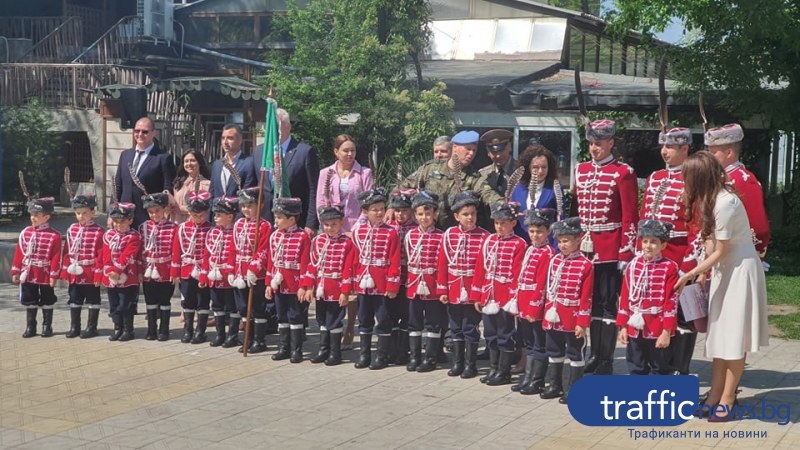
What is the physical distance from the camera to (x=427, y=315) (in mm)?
8789

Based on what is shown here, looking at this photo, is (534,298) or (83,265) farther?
(83,265)

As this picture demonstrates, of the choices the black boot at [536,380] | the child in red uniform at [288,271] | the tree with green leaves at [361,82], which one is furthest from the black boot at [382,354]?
the tree with green leaves at [361,82]

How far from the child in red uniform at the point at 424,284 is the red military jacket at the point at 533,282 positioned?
0.89 meters

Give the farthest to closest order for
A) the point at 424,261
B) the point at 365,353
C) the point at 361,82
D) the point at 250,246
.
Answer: the point at 361,82, the point at 250,246, the point at 365,353, the point at 424,261

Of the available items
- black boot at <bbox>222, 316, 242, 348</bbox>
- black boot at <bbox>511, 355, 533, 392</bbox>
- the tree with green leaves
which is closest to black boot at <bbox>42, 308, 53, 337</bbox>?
black boot at <bbox>222, 316, 242, 348</bbox>

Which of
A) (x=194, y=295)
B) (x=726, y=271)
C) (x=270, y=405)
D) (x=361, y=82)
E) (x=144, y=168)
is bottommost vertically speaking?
(x=270, y=405)

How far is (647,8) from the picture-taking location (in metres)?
14.2

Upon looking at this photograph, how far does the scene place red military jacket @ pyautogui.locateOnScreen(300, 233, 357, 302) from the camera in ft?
29.3

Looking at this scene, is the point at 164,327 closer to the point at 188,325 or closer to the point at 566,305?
the point at 188,325

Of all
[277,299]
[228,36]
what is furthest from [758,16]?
[228,36]

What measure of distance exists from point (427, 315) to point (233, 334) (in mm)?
2122

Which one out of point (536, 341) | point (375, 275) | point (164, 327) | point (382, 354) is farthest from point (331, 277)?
point (164, 327)

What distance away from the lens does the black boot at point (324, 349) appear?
29.8ft

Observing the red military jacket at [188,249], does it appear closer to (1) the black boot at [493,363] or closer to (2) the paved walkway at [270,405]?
(2) the paved walkway at [270,405]
